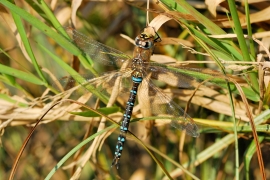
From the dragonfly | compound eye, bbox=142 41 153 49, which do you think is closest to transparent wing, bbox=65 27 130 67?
the dragonfly

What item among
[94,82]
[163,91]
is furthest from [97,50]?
[163,91]

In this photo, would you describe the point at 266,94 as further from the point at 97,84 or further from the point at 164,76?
the point at 97,84

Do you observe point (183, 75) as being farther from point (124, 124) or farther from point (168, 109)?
point (124, 124)

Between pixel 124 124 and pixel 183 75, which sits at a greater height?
pixel 183 75

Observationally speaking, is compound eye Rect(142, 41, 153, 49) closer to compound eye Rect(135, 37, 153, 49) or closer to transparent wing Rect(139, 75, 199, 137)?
compound eye Rect(135, 37, 153, 49)

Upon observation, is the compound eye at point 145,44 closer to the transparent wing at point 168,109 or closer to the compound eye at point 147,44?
the compound eye at point 147,44

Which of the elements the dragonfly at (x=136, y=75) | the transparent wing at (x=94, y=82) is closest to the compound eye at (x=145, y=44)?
the dragonfly at (x=136, y=75)
